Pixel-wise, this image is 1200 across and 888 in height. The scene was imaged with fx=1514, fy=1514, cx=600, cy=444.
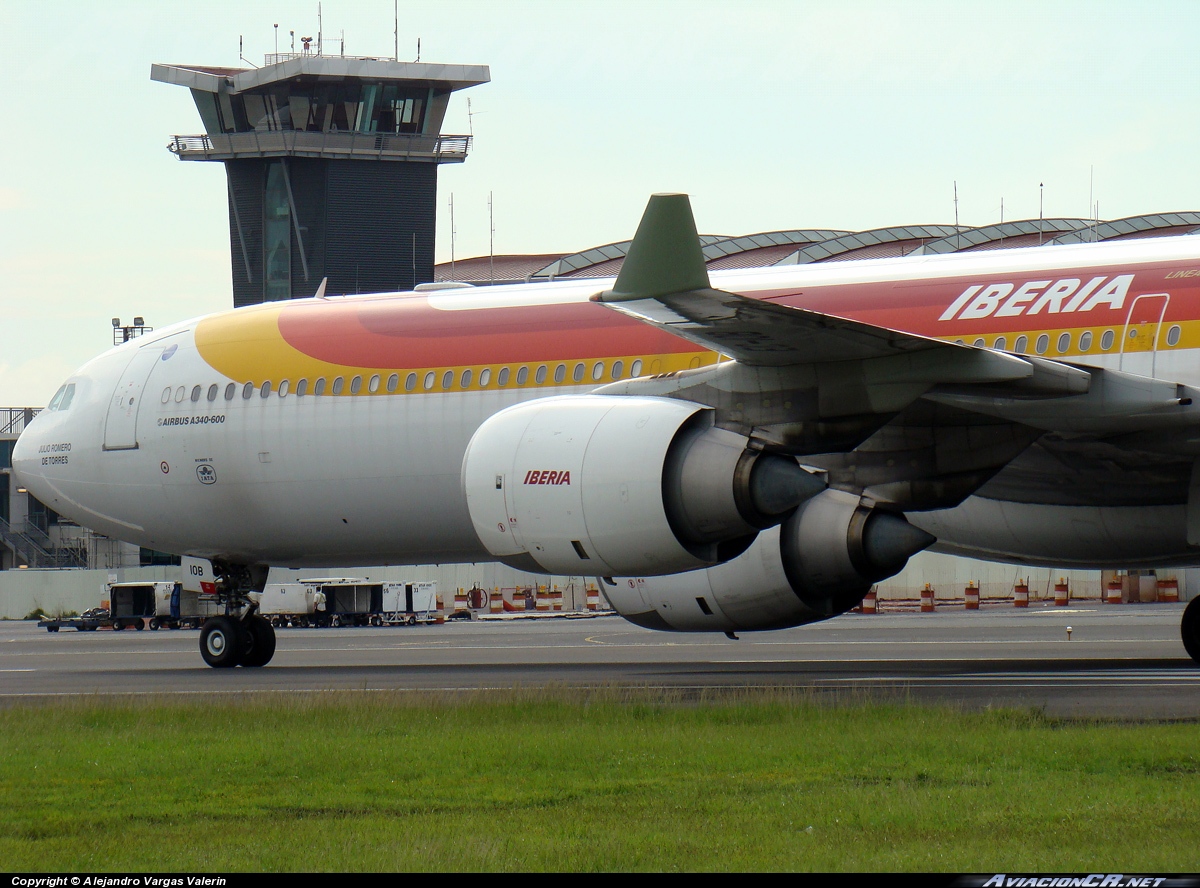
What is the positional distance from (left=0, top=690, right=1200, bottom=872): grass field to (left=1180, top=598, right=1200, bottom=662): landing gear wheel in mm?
6640

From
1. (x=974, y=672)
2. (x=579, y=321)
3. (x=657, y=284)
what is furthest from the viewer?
(x=579, y=321)

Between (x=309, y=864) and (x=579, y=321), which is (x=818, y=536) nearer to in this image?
(x=579, y=321)

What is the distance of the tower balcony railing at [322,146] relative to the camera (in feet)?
275

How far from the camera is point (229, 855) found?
650cm

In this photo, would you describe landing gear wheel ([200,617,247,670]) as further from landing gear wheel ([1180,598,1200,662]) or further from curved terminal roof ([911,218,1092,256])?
curved terminal roof ([911,218,1092,256])

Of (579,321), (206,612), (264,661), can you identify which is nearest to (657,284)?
(579,321)

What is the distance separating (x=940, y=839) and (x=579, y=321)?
1170 cm

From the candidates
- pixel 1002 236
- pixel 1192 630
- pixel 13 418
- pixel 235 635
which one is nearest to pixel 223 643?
pixel 235 635

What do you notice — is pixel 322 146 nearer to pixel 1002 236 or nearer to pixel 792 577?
pixel 1002 236

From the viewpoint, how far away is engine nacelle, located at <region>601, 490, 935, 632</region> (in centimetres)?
1476

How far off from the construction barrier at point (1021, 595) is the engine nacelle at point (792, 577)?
29.6 meters

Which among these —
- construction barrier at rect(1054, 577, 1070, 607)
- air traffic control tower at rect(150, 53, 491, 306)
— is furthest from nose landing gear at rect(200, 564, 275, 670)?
air traffic control tower at rect(150, 53, 491, 306)

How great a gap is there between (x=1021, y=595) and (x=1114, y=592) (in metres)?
3.02

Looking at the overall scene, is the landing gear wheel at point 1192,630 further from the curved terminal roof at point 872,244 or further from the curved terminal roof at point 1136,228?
the curved terminal roof at point 872,244
